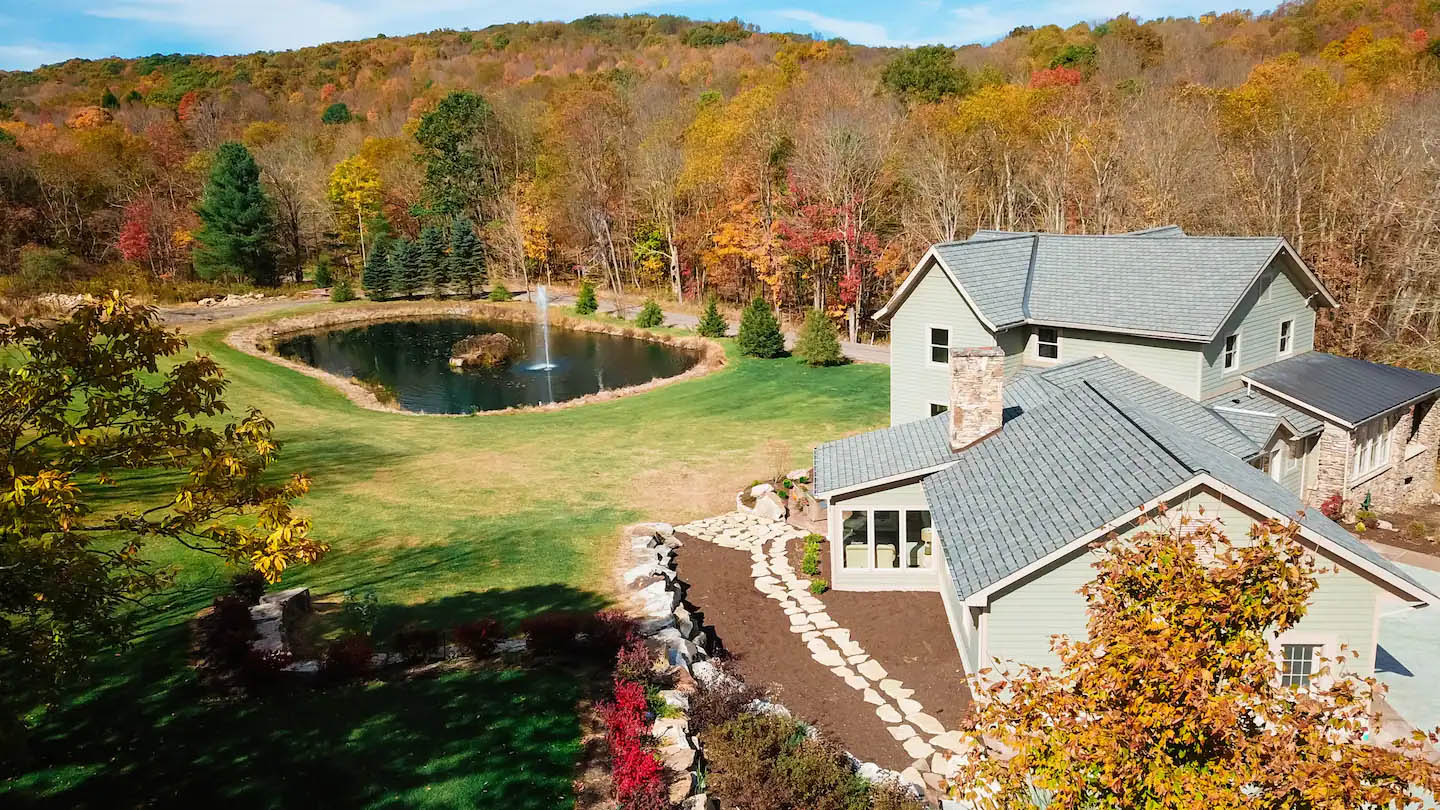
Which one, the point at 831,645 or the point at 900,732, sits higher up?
the point at 831,645

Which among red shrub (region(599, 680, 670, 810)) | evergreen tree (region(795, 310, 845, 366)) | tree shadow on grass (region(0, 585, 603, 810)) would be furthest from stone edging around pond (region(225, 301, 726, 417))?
red shrub (region(599, 680, 670, 810))

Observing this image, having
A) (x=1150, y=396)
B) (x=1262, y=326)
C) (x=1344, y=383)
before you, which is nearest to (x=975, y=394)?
(x=1150, y=396)

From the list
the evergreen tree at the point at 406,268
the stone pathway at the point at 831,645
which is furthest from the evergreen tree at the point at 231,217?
the stone pathway at the point at 831,645

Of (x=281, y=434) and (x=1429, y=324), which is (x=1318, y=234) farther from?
(x=281, y=434)

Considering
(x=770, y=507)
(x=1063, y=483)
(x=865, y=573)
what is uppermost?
(x=1063, y=483)

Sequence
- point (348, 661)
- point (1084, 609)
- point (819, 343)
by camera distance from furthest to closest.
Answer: point (819, 343) → point (348, 661) → point (1084, 609)

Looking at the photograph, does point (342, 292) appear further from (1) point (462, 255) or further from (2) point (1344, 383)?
(2) point (1344, 383)

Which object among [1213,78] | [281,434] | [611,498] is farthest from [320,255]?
[1213,78]

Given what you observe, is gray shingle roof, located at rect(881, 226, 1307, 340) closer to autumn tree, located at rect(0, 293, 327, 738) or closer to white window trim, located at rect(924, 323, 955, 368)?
white window trim, located at rect(924, 323, 955, 368)
